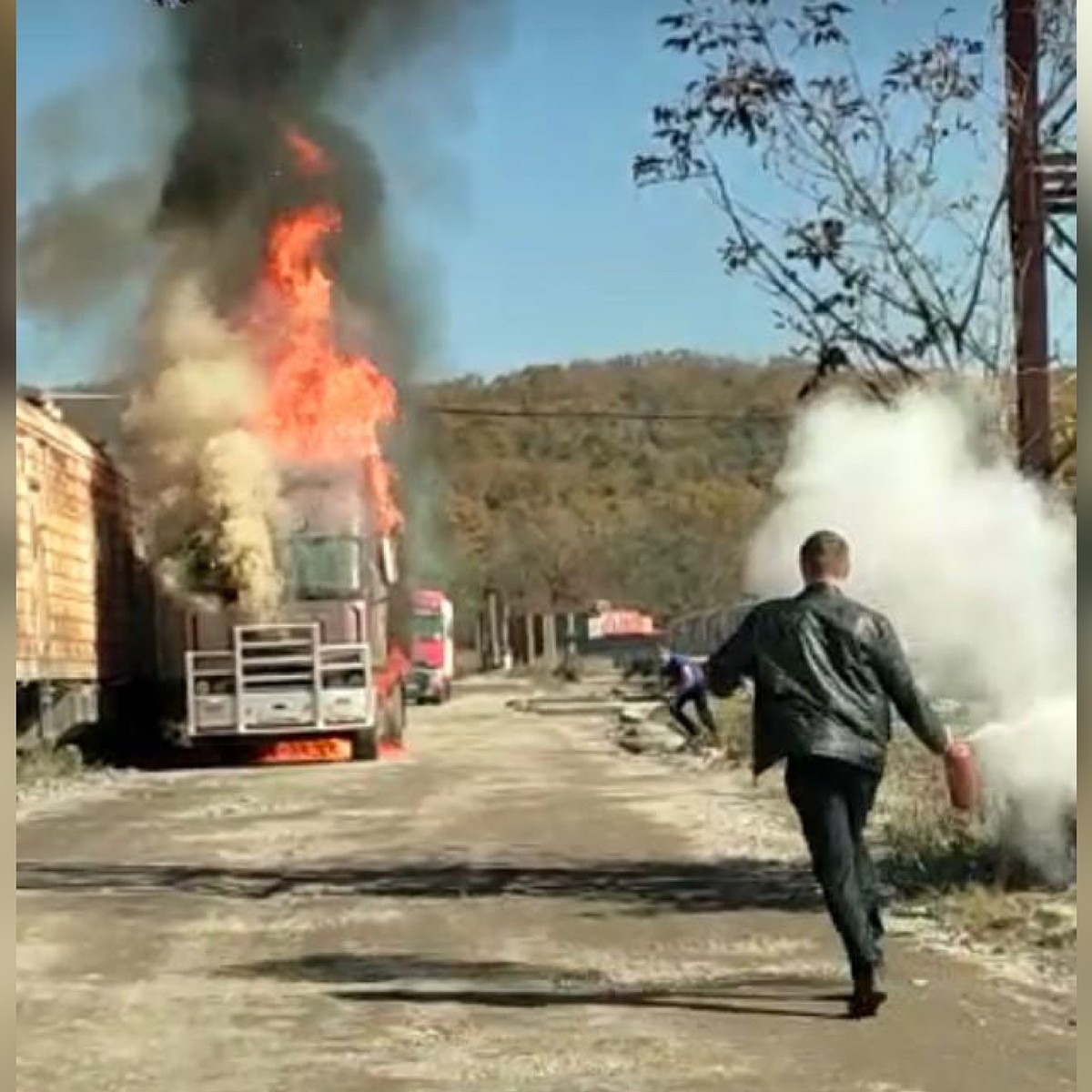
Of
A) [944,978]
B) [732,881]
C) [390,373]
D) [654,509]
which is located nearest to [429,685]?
[654,509]

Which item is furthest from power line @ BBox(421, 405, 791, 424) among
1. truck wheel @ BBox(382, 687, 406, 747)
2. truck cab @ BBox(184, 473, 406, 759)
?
truck cab @ BBox(184, 473, 406, 759)

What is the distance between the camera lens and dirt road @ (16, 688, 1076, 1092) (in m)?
8.04

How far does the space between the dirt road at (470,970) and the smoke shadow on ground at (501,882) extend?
0.13 feet

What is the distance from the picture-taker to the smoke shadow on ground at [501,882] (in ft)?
41.2

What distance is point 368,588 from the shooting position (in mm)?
27156

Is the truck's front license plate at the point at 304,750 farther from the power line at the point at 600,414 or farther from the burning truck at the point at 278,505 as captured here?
the power line at the point at 600,414

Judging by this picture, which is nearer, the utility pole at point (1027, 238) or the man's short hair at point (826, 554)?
the man's short hair at point (826, 554)

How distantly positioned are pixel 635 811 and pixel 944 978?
9.28 meters

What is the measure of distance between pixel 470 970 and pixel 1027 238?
3967mm

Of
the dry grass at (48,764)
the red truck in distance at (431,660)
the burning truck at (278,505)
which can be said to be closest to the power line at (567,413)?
the burning truck at (278,505)

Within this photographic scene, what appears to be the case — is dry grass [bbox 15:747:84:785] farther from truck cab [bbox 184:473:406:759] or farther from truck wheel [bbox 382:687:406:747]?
truck wheel [bbox 382:687:406:747]

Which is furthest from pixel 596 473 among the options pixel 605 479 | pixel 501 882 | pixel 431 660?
pixel 501 882

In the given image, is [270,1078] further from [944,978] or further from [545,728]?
[545,728]

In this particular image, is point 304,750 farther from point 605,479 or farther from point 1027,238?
point 605,479
